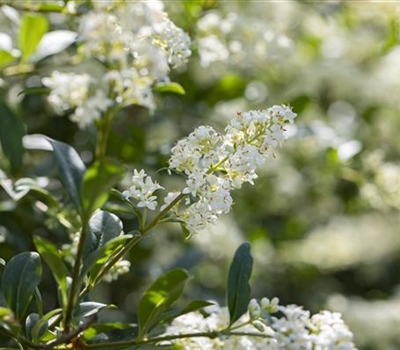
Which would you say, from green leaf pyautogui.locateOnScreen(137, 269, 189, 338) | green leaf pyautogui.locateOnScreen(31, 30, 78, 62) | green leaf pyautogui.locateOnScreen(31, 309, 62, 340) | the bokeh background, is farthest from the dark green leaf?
green leaf pyautogui.locateOnScreen(31, 30, 78, 62)

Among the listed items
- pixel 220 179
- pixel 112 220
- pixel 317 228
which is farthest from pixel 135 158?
pixel 317 228

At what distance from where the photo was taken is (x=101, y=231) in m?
1.01

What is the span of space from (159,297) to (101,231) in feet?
0.43

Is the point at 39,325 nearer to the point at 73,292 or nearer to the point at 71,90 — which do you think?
the point at 73,292

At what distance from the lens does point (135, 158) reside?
172 cm

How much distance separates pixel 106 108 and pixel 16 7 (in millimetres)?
690

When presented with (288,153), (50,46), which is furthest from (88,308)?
(288,153)

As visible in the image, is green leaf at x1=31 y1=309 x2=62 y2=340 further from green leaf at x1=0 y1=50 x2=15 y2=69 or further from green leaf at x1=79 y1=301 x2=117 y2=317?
green leaf at x1=0 y1=50 x2=15 y2=69

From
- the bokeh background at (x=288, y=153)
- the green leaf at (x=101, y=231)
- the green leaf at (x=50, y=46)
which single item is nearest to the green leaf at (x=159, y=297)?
the green leaf at (x=101, y=231)

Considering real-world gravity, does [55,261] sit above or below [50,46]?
below

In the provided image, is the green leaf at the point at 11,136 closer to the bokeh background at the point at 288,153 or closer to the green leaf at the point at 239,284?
the bokeh background at the point at 288,153

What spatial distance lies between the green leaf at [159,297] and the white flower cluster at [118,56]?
0.18m

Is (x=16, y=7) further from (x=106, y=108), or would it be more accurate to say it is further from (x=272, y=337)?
(x=272, y=337)

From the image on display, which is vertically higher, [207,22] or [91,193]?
[207,22]
